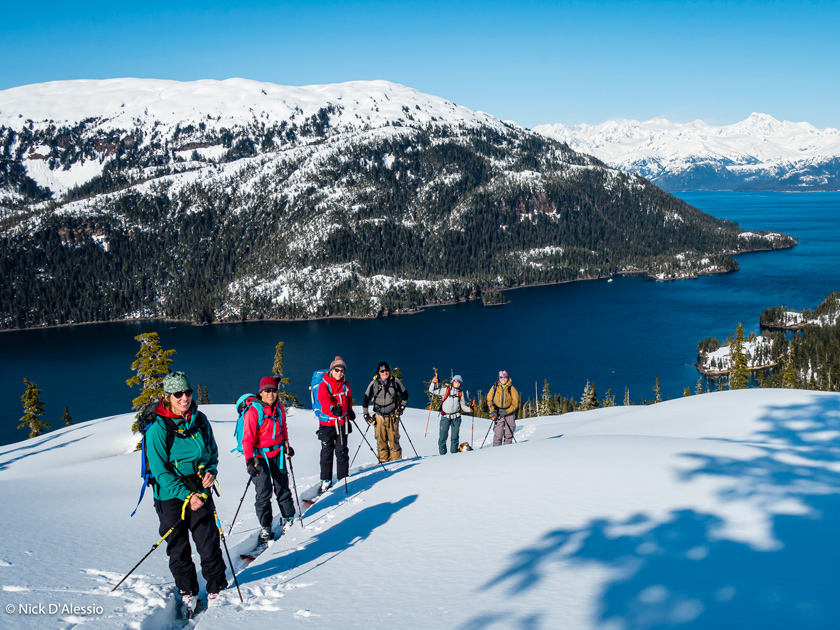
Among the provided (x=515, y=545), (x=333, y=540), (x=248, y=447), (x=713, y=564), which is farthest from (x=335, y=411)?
(x=713, y=564)

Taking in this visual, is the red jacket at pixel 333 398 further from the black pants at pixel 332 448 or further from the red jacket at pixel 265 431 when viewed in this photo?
the red jacket at pixel 265 431

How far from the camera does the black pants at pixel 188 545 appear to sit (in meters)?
7.24

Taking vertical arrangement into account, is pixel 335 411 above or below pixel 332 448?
above

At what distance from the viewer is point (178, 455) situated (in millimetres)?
7203

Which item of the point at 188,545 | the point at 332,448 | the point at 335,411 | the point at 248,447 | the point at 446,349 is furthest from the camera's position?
the point at 446,349

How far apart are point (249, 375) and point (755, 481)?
118 meters

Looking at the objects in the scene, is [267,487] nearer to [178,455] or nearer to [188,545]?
[188,545]

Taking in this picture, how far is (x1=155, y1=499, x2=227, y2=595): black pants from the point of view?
7238 mm

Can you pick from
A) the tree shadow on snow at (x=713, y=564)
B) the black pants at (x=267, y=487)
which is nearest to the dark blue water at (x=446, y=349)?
the black pants at (x=267, y=487)

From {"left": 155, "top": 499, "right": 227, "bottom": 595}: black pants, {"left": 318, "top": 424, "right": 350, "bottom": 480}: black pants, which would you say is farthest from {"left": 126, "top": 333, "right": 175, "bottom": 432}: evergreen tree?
{"left": 155, "top": 499, "right": 227, "bottom": 595}: black pants

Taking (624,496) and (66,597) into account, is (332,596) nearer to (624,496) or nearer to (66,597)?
(66,597)

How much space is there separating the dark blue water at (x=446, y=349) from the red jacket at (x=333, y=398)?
8823cm

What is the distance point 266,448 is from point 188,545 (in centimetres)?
275

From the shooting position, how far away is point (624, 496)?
928 centimetres
